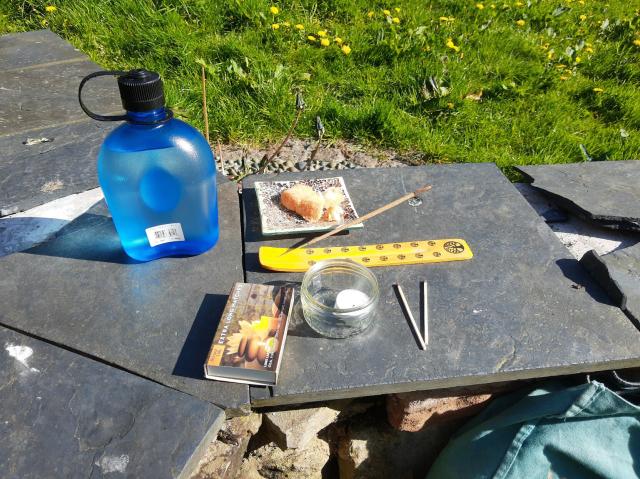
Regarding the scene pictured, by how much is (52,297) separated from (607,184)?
2.39m

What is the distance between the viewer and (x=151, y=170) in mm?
1516

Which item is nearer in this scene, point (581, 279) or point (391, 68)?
point (581, 279)

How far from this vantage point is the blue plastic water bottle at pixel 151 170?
141 cm

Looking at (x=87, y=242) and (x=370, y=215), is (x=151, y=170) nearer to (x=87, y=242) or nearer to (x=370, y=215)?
(x=87, y=242)

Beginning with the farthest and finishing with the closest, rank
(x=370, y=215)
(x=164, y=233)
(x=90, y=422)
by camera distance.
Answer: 1. (x=370, y=215)
2. (x=164, y=233)
3. (x=90, y=422)

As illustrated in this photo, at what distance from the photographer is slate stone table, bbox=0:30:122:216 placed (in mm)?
2133

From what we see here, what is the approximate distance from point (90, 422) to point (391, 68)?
3.38m

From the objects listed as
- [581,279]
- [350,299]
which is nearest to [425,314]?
[350,299]

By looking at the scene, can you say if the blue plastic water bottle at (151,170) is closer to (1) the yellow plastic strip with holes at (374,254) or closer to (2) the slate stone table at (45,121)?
(1) the yellow plastic strip with holes at (374,254)

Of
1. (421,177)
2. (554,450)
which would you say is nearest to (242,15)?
(421,177)

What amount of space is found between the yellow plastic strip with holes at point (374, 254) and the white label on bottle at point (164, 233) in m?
0.28

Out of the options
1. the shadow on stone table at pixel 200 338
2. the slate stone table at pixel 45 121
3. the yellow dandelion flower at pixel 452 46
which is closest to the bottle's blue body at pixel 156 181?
the shadow on stone table at pixel 200 338

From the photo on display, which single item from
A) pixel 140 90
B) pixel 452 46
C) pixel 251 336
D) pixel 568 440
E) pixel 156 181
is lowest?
→ pixel 568 440

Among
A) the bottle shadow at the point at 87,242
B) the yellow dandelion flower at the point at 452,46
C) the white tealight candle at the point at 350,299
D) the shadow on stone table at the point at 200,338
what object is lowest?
the yellow dandelion flower at the point at 452,46
